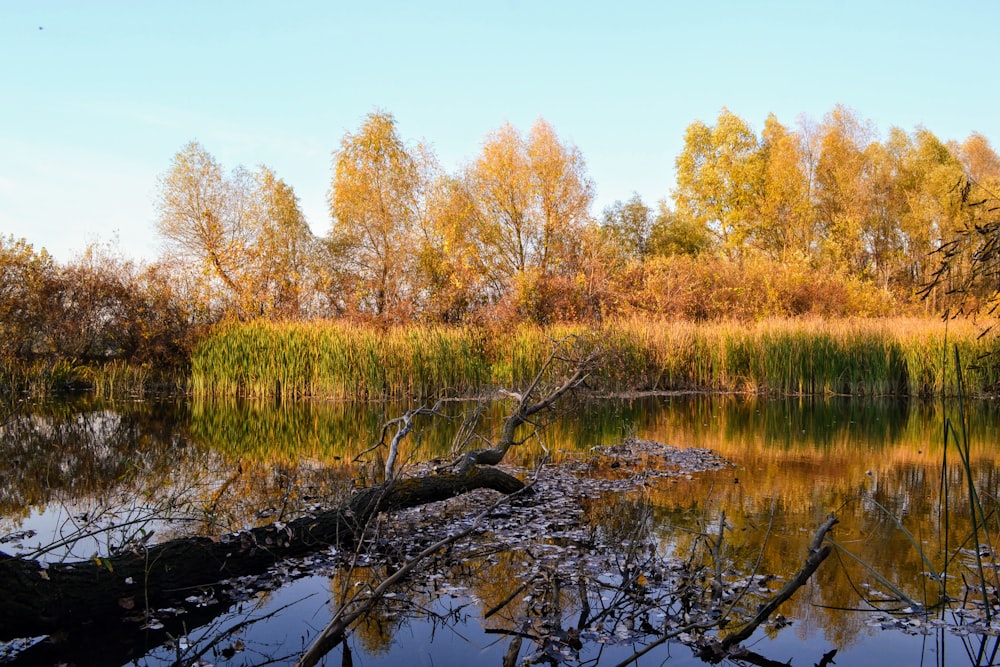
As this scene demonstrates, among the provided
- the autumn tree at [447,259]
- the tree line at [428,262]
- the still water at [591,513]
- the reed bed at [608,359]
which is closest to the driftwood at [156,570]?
the still water at [591,513]

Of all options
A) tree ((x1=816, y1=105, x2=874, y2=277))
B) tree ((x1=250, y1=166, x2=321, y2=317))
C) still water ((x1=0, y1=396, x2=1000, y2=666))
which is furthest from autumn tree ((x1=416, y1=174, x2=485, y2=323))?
tree ((x1=816, y1=105, x2=874, y2=277))

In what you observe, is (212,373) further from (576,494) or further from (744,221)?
(744,221)

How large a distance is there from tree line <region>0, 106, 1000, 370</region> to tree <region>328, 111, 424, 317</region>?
0.17 feet

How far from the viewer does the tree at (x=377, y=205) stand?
26438 mm

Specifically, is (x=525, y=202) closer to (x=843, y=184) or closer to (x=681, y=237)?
(x=681, y=237)

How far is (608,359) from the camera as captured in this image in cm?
1462

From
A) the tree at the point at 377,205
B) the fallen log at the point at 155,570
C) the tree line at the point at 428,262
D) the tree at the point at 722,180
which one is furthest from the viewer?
the tree at the point at 722,180

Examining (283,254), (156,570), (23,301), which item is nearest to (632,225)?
(283,254)

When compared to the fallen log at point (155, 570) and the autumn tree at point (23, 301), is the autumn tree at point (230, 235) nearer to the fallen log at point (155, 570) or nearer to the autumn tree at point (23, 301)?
the autumn tree at point (23, 301)

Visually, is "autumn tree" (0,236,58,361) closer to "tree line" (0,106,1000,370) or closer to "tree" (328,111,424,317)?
"tree line" (0,106,1000,370)

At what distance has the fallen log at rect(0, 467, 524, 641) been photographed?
119 inches

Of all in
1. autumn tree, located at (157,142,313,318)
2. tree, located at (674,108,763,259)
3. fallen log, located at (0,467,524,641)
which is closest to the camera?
fallen log, located at (0,467,524,641)

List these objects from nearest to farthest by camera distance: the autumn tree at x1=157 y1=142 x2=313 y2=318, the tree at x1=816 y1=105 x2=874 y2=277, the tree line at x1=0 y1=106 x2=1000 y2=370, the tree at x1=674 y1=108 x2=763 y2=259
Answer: the tree line at x1=0 y1=106 x2=1000 y2=370
the autumn tree at x1=157 y1=142 x2=313 y2=318
the tree at x1=816 y1=105 x2=874 y2=277
the tree at x1=674 y1=108 x2=763 y2=259

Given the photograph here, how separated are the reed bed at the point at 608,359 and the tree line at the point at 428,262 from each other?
8.88 ft
